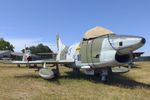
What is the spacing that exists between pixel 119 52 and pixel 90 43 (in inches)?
90.8

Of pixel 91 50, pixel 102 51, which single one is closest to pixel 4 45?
pixel 91 50

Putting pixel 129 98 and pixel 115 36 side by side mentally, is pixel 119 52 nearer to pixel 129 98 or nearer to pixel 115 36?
pixel 115 36

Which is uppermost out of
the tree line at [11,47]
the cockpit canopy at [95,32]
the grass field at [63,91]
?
the tree line at [11,47]


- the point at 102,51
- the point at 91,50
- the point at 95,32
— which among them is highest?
the point at 95,32

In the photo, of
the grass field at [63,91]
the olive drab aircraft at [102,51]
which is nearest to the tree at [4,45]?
the olive drab aircraft at [102,51]

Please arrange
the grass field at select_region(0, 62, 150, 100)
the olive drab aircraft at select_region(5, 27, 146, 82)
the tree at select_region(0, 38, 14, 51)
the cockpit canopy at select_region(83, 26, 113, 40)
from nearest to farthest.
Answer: the grass field at select_region(0, 62, 150, 100)
the olive drab aircraft at select_region(5, 27, 146, 82)
the cockpit canopy at select_region(83, 26, 113, 40)
the tree at select_region(0, 38, 14, 51)

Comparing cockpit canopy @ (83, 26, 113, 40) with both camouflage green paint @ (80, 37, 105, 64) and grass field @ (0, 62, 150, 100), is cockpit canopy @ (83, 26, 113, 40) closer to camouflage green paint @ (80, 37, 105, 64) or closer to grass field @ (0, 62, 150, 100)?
camouflage green paint @ (80, 37, 105, 64)

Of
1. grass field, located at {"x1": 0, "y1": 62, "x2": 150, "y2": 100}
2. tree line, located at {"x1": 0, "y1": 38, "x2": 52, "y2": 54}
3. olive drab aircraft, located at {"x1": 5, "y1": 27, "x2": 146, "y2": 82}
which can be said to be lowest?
grass field, located at {"x1": 0, "y1": 62, "x2": 150, "y2": 100}

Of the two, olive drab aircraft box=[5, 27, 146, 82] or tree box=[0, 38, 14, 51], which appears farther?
tree box=[0, 38, 14, 51]

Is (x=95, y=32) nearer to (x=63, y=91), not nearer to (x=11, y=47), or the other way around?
(x=63, y=91)

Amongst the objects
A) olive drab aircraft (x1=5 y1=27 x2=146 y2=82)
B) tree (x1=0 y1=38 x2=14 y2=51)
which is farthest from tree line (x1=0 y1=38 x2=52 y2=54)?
olive drab aircraft (x1=5 y1=27 x2=146 y2=82)

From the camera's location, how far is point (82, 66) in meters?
16.0

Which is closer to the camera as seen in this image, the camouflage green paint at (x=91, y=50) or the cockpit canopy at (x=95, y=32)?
the camouflage green paint at (x=91, y=50)

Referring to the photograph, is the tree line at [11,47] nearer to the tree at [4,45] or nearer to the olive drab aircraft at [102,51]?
the tree at [4,45]
